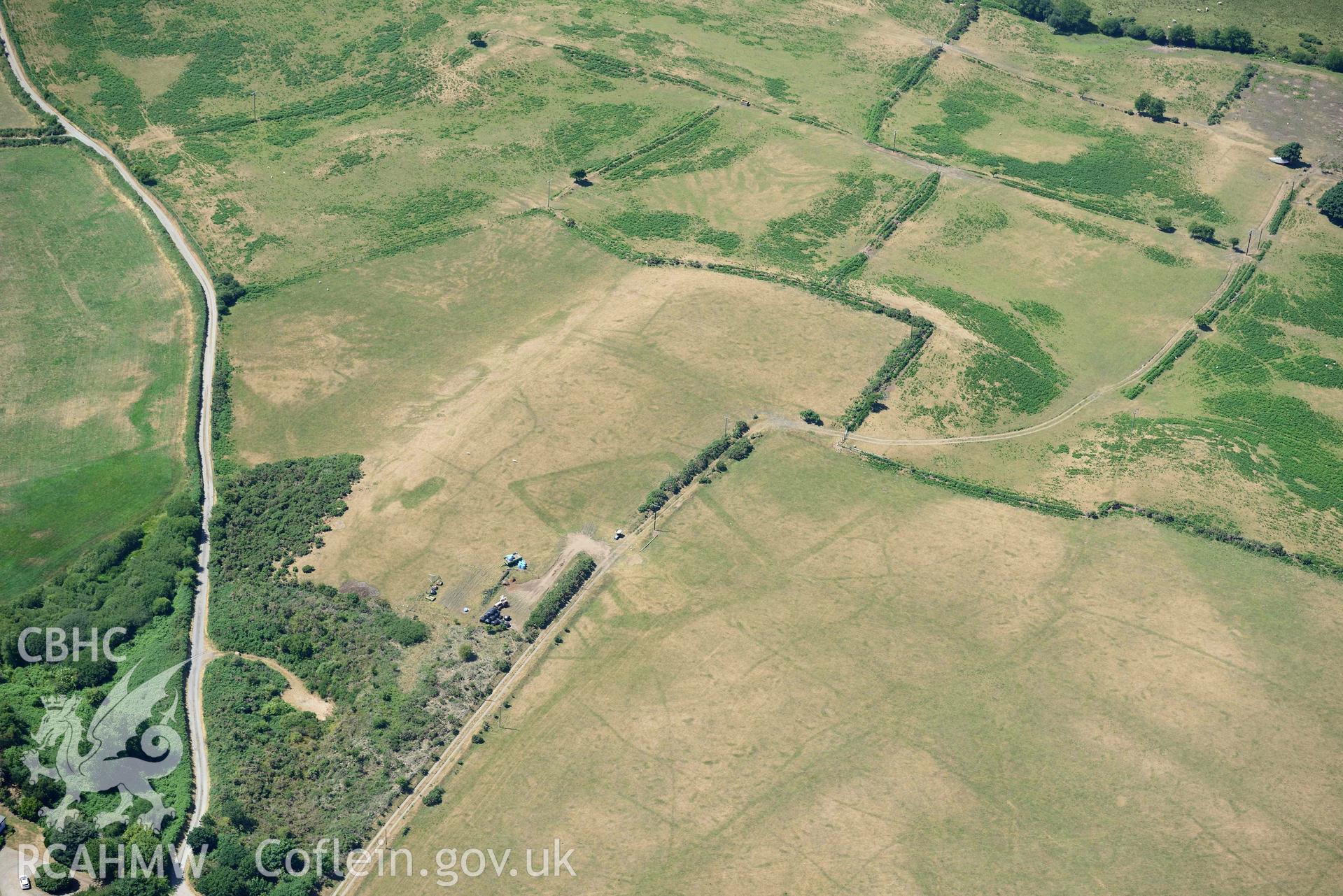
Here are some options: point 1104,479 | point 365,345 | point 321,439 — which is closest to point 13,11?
point 365,345

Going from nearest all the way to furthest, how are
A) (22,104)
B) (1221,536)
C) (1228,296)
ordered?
(1221,536) < (1228,296) < (22,104)

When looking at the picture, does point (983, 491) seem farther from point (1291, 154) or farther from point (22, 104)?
point (22, 104)

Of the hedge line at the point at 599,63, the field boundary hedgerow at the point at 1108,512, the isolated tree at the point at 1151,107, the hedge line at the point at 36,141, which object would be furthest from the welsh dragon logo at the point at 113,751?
the isolated tree at the point at 1151,107

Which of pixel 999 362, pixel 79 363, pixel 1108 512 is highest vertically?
pixel 999 362

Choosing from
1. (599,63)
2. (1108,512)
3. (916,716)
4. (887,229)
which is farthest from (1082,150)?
(916,716)

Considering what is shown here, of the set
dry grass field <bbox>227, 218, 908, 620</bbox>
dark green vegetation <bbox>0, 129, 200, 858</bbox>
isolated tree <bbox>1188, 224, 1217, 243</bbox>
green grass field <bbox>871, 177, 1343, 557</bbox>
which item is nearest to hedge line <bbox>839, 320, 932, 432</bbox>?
dry grass field <bbox>227, 218, 908, 620</bbox>

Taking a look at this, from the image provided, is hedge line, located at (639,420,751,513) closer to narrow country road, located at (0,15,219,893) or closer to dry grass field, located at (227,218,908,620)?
dry grass field, located at (227,218,908,620)
